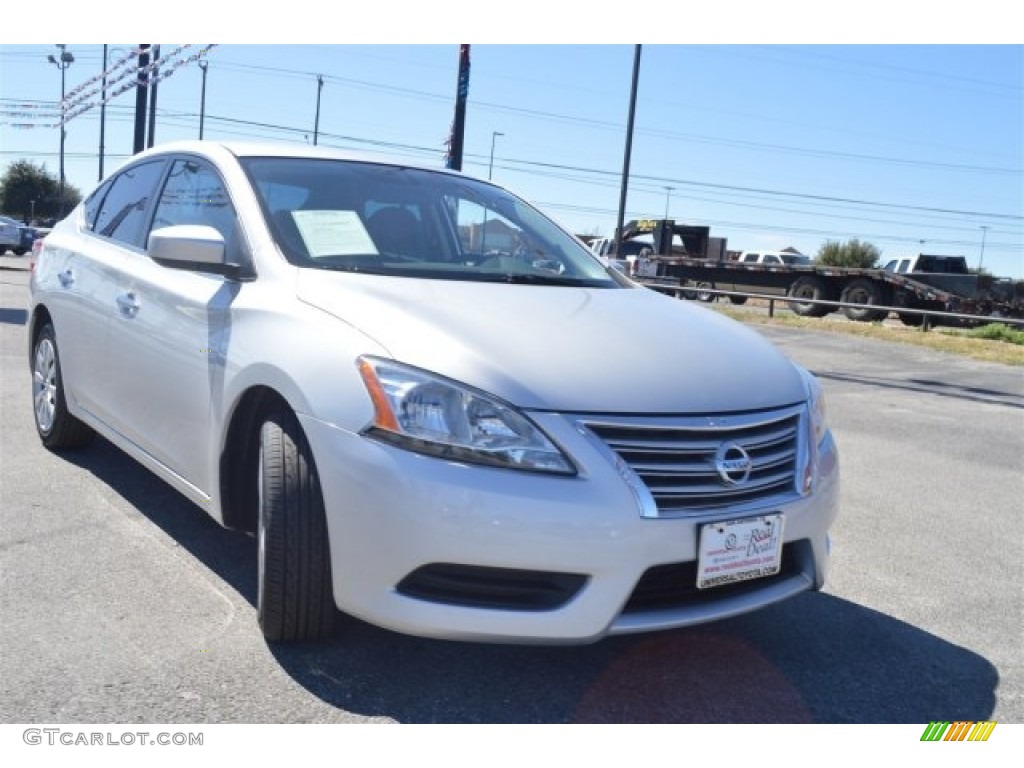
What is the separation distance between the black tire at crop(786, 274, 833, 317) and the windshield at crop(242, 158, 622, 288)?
21561 mm

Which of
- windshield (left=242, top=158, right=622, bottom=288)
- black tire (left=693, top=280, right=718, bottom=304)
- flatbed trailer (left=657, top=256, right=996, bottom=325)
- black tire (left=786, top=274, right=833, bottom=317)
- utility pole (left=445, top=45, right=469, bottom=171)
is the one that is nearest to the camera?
windshield (left=242, top=158, right=622, bottom=288)

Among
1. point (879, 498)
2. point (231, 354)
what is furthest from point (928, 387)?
point (231, 354)

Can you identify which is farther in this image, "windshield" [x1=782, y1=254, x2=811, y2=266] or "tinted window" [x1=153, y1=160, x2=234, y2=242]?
"windshield" [x1=782, y1=254, x2=811, y2=266]

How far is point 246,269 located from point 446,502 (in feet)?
4.31

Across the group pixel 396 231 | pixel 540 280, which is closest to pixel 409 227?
pixel 396 231

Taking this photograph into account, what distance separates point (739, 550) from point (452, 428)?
34.6 inches

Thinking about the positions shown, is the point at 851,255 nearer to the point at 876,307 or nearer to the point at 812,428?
the point at 876,307

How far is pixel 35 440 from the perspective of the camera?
18.3ft

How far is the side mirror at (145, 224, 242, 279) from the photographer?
132 inches

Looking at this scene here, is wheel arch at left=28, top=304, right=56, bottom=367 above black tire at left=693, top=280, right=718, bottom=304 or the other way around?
above

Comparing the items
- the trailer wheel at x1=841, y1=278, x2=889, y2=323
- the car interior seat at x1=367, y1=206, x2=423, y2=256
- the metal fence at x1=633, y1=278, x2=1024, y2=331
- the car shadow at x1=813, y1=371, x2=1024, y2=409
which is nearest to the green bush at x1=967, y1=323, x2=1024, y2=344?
the metal fence at x1=633, y1=278, x2=1024, y2=331

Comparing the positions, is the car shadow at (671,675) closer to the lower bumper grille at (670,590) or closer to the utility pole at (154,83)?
the lower bumper grille at (670,590)

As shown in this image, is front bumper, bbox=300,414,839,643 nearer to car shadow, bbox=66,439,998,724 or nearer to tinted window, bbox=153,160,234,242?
car shadow, bbox=66,439,998,724
